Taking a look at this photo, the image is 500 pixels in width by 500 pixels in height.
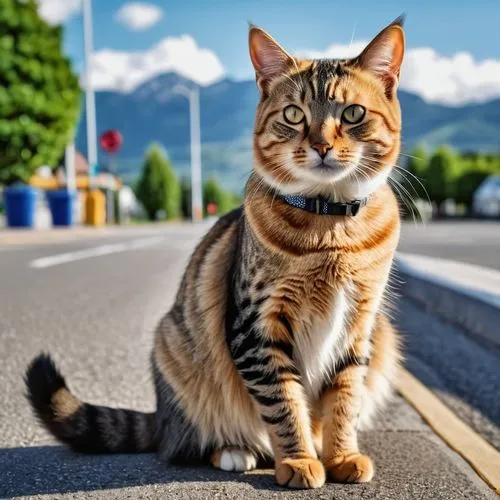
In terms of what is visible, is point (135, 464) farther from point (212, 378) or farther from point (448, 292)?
point (448, 292)

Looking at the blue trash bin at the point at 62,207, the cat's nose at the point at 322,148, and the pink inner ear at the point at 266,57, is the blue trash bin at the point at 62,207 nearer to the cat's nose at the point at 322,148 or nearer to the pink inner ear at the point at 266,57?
the pink inner ear at the point at 266,57

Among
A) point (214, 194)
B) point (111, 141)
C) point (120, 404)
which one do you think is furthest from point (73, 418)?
point (214, 194)

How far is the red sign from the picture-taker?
29.9 meters

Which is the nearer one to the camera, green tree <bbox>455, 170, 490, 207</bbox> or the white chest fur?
the white chest fur

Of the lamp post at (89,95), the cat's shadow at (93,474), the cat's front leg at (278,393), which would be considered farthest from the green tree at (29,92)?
the cat's front leg at (278,393)

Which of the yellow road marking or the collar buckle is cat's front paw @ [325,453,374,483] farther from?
the collar buckle

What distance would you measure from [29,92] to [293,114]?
906 inches

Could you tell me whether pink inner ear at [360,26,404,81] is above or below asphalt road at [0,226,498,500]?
above

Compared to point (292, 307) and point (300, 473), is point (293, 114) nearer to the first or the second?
point (292, 307)

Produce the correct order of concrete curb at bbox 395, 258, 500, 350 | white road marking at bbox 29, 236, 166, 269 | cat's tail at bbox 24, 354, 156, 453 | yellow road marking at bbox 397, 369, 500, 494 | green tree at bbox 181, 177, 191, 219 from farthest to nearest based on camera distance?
green tree at bbox 181, 177, 191, 219
white road marking at bbox 29, 236, 166, 269
concrete curb at bbox 395, 258, 500, 350
cat's tail at bbox 24, 354, 156, 453
yellow road marking at bbox 397, 369, 500, 494

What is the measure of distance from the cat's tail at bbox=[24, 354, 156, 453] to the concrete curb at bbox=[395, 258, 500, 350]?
1.87 m

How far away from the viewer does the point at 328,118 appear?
234 centimetres

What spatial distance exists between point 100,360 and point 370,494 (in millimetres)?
2314

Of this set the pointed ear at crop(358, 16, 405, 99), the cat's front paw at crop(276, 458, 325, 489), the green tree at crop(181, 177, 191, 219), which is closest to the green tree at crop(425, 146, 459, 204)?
the green tree at crop(181, 177, 191, 219)
